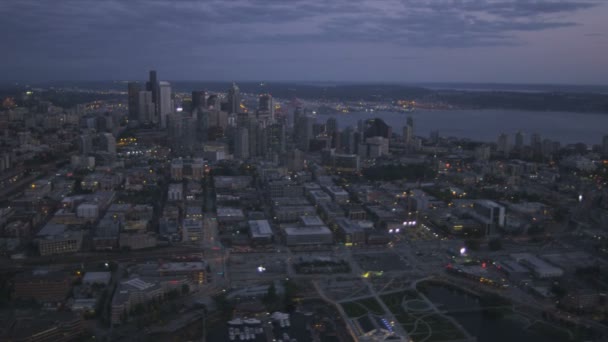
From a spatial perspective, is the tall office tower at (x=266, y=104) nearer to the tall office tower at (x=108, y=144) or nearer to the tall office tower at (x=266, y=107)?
the tall office tower at (x=266, y=107)

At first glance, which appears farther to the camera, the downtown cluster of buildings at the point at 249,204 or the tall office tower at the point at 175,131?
the tall office tower at the point at 175,131

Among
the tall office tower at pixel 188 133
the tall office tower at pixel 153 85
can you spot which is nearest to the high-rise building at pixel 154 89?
the tall office tower at pixel 153 85

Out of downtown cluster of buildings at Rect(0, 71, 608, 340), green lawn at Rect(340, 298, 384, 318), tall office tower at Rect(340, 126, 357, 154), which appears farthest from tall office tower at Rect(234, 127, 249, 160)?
green lawn at Rect(340, 298, 384, 318)

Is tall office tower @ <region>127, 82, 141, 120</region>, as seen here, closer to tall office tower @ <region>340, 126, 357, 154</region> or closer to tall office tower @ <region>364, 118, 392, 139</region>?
tall office tower @ <region>340, 126, 357, 154</region>

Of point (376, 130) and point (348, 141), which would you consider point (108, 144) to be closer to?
point (348, 141)

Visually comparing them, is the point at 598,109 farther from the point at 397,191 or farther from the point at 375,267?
the point at 375,267

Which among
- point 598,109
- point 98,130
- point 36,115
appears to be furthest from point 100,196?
point 598,109
